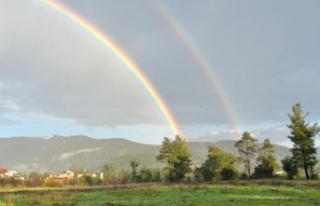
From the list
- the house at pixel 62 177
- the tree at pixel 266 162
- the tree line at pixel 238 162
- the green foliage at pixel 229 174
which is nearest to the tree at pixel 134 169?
the tree line at pixel 238 162

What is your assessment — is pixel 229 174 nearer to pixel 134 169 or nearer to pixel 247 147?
pixel 247 147

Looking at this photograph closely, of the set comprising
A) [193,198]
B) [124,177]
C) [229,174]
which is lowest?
[193,198]

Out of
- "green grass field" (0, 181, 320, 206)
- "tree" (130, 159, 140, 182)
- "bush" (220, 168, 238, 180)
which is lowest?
"green grass field" (0, 181, 320, 206)

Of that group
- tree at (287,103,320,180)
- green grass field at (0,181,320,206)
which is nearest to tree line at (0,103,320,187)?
tree at (287,103,320,180)

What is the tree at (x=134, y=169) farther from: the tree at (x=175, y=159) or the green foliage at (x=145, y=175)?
the tree at (x=175, y=159)

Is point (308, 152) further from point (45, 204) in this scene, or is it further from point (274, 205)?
point (45, 204)

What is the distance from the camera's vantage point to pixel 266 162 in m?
84.4

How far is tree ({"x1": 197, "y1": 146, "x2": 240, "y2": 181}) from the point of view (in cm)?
8788

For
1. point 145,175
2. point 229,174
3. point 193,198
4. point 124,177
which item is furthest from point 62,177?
point 193,198

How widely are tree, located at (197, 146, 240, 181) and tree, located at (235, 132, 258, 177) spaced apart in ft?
8.63

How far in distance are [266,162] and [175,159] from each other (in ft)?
67.6

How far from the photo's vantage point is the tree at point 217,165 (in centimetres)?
8788

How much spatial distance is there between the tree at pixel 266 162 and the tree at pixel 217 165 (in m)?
5.68

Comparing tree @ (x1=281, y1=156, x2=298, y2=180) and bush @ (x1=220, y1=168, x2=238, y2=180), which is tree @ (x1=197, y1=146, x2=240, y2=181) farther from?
tree @ (x1=281, y1=156, x2=298, y2=180)
